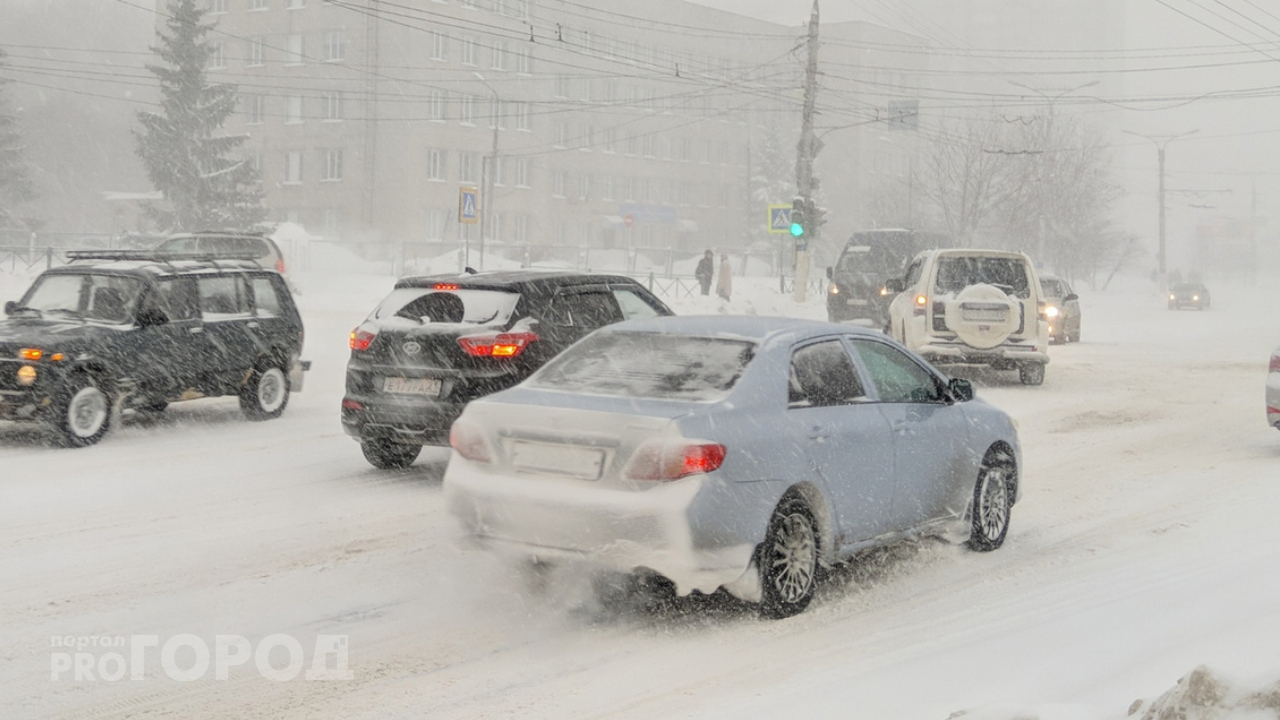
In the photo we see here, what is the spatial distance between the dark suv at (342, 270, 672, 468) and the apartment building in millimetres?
50100

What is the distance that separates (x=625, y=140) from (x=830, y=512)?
83.6 metres

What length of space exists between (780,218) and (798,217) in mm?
2376

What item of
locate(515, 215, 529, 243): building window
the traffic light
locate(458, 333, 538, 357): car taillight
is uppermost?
locate(515, 215, 529, 243): building window

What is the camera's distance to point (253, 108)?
74.1 meters

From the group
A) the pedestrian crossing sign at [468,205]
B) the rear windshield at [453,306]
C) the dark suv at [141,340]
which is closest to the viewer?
the rear windshield at [453,306]

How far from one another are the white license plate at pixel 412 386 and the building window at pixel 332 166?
209ft

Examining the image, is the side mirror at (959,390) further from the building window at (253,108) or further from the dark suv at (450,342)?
the building window at (253,108)

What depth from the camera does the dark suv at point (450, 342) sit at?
9.30m

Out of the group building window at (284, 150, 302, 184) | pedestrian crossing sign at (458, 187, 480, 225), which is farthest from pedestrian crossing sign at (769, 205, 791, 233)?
building window at (284, 150, 302, 184)

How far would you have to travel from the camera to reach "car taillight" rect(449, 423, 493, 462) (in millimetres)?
6180

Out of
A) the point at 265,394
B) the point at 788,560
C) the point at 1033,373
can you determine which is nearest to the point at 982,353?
the point at 1033,373

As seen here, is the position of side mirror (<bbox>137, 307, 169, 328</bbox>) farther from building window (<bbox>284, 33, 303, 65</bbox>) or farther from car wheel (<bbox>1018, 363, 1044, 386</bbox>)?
building window (<bbox>284, 33, 303, 65</bbox>)

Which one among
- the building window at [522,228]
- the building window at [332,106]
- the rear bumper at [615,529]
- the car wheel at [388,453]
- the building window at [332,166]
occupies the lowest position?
the car wheel at [388,453]

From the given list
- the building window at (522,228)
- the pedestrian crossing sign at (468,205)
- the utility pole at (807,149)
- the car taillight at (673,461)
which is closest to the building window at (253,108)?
the building window at (522,228)
